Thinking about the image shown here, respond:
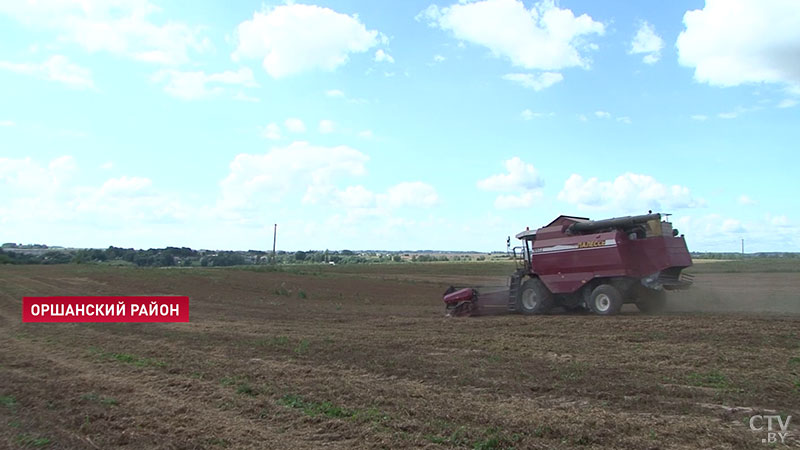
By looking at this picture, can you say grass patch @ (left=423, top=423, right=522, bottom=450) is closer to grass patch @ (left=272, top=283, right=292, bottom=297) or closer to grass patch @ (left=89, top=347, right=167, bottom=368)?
grass patch @ (left=89, top=347, right=167, bottom=368)

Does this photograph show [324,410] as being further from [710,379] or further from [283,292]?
[283,292]

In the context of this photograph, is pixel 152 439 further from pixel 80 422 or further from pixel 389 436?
pixel 389 436

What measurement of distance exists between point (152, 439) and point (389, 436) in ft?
8.00

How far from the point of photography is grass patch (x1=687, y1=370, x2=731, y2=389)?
711 cm

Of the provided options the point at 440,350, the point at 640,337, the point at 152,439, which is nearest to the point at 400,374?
the point at 440,350

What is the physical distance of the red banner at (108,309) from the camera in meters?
16.8

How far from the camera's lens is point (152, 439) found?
18.9 feet

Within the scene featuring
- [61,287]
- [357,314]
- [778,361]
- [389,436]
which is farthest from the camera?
[61,287]

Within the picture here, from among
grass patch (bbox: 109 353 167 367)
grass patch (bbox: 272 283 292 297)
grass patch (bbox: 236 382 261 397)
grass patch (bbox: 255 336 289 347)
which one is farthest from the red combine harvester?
grass patch (bbox: 272 283 292 297)

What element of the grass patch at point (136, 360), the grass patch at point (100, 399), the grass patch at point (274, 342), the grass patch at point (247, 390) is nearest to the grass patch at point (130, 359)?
the grass patch at point (136, 360)

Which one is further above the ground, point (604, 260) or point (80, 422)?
point (604, 260)
